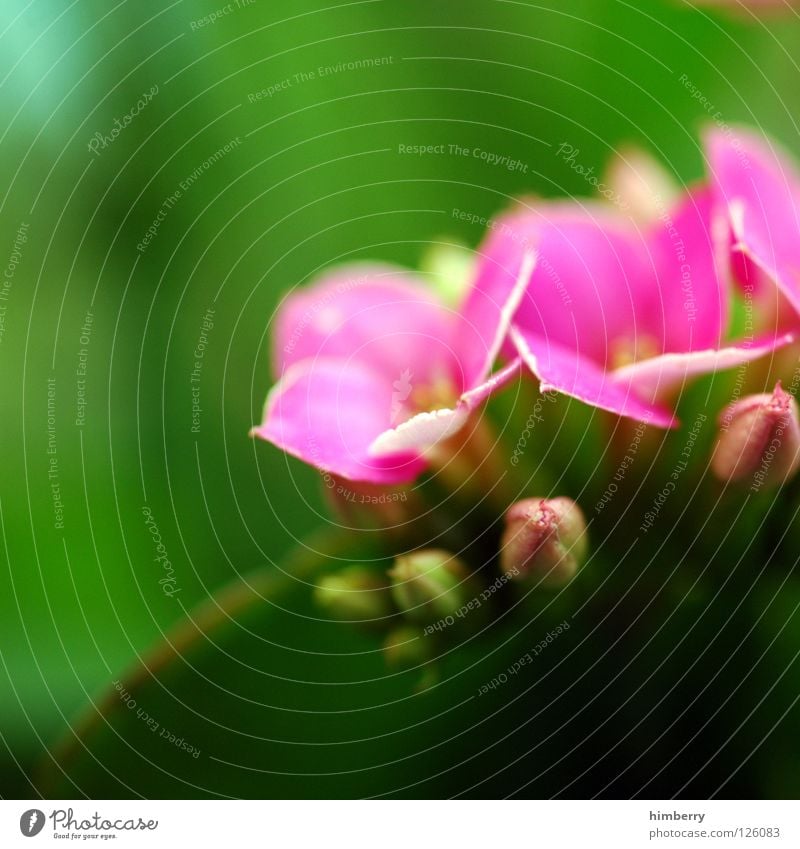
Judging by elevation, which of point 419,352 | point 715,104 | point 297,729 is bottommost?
point 297,729

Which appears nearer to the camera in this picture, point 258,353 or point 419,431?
point 419,431

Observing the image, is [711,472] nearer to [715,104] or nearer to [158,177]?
[715,104]

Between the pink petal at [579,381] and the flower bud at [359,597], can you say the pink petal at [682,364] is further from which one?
the flower bud at [359,597]

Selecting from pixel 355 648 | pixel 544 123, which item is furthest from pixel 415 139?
pixel 355 648

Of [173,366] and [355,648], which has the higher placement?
[173,366]

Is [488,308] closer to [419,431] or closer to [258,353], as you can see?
[419,431]

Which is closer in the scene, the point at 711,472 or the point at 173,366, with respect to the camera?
the point at 711,472

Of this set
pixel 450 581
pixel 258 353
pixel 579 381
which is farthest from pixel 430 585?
pixel 258 353
